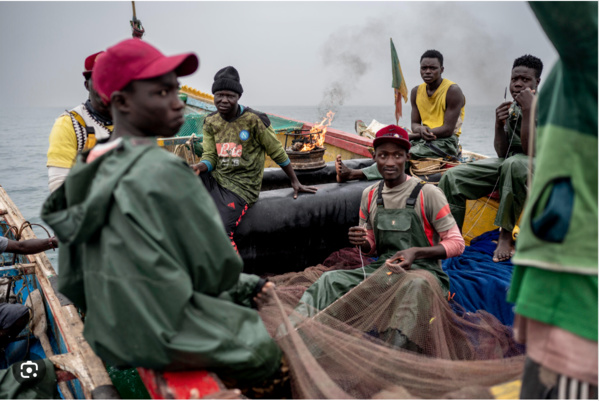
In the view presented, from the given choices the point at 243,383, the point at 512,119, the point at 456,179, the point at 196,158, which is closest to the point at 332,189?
the point at 456,179

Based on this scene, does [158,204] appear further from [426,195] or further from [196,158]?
[196,158]

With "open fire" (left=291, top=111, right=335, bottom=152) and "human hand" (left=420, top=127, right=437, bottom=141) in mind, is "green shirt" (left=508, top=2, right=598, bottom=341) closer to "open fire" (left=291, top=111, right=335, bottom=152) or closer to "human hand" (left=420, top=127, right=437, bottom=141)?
"open fire" (left=291, top=111, right=335, bottom=152)

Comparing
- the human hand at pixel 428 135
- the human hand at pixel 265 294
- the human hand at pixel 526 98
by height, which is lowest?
the human hand at pixel 265 294

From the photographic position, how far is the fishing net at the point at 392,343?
8.09 feet

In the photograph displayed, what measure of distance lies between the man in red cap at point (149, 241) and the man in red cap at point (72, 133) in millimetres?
1754

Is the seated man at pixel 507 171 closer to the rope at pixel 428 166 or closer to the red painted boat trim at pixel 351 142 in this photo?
the rope at pixel 428 166

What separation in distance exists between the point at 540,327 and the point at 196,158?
9.22 m

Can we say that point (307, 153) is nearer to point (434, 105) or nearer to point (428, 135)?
point (428, 135)

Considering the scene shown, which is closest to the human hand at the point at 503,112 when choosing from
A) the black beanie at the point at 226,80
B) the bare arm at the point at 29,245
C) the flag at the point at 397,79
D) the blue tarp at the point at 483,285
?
the blue tarp at the point at 483,285

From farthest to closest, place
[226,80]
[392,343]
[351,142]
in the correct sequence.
A: [351,142] < [226,80] < [392,343]

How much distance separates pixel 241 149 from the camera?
5598 mm

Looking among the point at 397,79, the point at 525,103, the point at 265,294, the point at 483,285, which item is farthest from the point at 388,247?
the point at 397,79

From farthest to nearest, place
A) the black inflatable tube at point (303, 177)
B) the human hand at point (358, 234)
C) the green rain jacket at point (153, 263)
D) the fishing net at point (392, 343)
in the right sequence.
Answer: the black inflatable tube at point (303, 177) < the human hand at point (358, 234) < the fishing net at point (392, 343) < the green rain jacket at point (153, 263)
